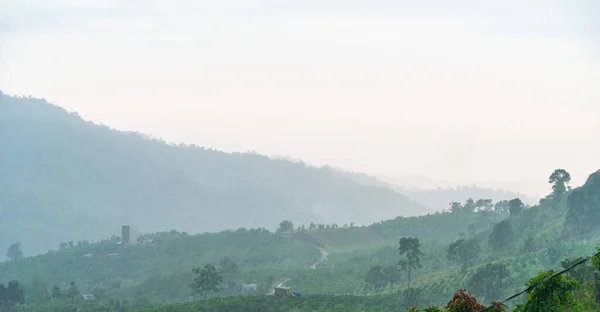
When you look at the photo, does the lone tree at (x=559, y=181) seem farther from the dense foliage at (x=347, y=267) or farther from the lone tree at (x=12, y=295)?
the lone tree at (x=12, y=295)

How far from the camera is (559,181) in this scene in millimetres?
109125

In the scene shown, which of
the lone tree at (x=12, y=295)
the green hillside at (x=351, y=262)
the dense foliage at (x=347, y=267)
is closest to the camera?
the dense foliage at (x=347, y=267)

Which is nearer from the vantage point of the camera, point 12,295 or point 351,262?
point 12,295

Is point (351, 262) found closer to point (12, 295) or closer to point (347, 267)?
point (347, 267)

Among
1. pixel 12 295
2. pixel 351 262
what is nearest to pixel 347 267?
pixel 351 262

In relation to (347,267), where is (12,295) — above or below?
below

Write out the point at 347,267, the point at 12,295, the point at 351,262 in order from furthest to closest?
the point at 351,262 → the point at 347,267 → the point at 12,295

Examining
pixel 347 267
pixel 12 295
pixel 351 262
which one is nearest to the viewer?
pixel 12 295

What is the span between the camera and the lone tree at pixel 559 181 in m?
109

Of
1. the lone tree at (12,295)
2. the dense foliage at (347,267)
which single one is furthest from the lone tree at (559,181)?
the lone tree at (12,295)

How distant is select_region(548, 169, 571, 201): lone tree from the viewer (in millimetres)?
108625

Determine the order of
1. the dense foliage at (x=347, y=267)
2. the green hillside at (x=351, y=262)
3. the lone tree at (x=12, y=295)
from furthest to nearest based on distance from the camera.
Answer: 1. the lone tree at (x=12, y=295)
2. the green hillside at (x=351, y=262)
3. the dense foliage at (x=347, y=267)

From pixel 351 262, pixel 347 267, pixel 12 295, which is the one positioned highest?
pixel 351 262

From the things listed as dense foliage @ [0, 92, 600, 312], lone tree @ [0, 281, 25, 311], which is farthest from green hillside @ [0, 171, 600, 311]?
lone tree @ [0, 281, 25, 311]
